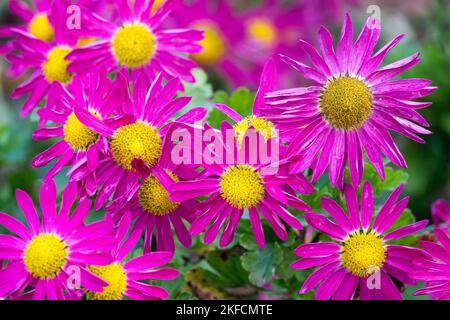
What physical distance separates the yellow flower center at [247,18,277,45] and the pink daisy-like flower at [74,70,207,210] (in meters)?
0.96

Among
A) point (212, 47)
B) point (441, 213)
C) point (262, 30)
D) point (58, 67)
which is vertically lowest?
point (441, 213)

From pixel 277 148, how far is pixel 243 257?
6.8 inches

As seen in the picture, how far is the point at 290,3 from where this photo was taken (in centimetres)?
189

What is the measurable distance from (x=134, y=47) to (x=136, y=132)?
6.2 inches

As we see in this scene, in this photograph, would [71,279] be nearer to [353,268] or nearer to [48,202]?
[48,202]

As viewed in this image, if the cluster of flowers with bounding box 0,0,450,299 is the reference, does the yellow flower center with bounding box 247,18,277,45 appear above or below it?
above

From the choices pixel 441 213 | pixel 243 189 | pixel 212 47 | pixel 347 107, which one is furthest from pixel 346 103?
pixel 212 47

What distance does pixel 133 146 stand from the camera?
64 cm

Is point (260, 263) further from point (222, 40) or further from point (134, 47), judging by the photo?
point (222, 40)

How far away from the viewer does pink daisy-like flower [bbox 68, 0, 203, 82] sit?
29.7 inches

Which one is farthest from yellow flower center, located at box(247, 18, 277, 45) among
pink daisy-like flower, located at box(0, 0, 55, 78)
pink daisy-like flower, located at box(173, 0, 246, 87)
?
pink daisy-like flower, located at box(0, 0, 55, 78)

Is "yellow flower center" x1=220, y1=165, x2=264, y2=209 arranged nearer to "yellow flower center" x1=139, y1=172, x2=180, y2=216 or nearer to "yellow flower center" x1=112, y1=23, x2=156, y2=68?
"yellow flower center" x1=139, y1=172, x2=180, y2=216
